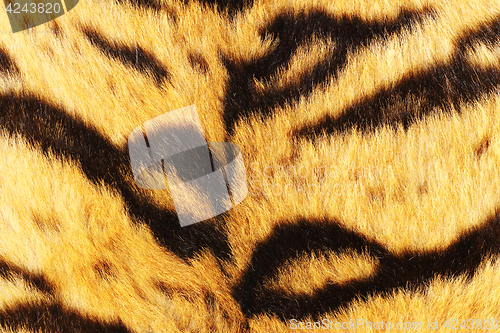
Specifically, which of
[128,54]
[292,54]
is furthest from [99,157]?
[292,54]

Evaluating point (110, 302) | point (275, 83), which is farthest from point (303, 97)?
point (110, 302)

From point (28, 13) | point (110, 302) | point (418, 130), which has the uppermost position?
point (28, 13)

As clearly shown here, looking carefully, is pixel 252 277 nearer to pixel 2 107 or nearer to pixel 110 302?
pixel 110 302

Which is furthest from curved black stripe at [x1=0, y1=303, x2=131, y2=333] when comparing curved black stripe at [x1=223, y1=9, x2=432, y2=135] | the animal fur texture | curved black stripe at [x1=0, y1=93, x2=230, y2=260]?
curved black stripe at [x1=223, y1=9, x2=432, y2=135]

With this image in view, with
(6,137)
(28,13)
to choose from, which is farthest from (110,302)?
(28,13)

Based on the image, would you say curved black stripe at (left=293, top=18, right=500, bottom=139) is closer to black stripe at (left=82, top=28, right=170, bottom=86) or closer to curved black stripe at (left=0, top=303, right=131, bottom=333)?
black stripe at (left=82, top=28, right=170, bottom=86)

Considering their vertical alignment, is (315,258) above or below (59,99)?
below

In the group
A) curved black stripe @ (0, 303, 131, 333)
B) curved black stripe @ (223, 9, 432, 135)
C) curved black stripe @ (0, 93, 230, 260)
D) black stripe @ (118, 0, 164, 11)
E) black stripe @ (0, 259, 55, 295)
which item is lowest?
curved black stripe @ (0, 303, 131, 333)
